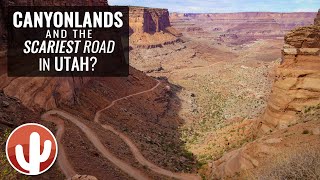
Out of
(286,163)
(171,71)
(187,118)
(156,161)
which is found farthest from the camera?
(171,71)

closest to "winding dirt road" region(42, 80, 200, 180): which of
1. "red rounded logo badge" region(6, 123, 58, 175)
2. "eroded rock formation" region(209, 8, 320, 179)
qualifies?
"eroded rock formation" region(209, 8, 320, 179)

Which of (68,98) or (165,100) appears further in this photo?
(165,100)

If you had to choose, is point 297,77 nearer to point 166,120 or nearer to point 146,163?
point 146,163

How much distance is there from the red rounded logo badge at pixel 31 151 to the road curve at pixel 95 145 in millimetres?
11572

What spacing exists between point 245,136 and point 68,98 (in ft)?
63.8

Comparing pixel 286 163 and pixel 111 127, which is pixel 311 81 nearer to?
pixel 286 163

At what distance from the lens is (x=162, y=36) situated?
438 feet

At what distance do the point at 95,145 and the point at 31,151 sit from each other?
810 inches

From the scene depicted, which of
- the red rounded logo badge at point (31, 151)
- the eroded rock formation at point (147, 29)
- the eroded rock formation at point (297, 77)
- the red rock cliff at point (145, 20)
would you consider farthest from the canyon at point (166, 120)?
the red rock cliff at point (145, 20)

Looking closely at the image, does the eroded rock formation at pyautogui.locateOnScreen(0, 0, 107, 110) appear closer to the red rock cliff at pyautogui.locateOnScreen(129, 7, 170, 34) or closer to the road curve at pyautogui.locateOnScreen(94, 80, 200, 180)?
the road curve at pyautogui.locateOnScreen(94, 80, 200, 180)

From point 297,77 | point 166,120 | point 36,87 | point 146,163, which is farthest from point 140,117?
point 297,77

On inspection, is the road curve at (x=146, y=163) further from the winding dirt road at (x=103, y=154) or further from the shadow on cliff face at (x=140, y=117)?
the shadow on cliff face at (x=140, y=117)

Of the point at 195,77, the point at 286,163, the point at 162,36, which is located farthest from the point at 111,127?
the point at 162,36

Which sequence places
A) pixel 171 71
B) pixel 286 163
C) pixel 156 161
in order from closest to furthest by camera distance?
pixel 286 163, pixel 156 161, pixel 171 71
